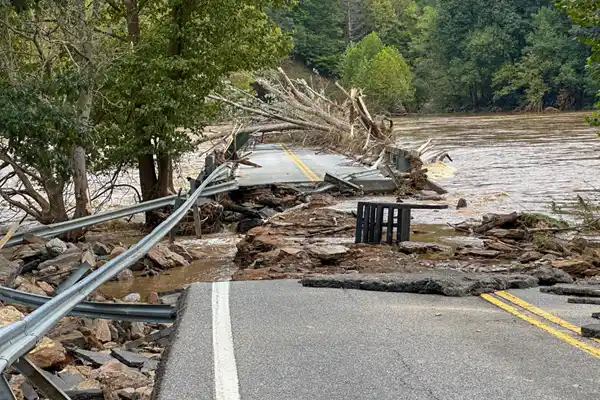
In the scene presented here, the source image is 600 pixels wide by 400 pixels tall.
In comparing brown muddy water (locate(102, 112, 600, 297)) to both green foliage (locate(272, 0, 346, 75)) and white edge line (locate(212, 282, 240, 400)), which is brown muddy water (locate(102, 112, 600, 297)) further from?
green foliage (locate(272, 0, 346, 75))

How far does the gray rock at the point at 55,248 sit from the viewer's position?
45.1 feet

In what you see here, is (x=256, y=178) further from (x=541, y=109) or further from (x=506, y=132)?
(x=541, y=109)

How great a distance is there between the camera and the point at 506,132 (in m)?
53.5

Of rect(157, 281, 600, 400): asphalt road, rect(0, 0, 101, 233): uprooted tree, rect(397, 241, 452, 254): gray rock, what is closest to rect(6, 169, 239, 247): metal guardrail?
rect(0, 0, 101, 233): uprooted tree

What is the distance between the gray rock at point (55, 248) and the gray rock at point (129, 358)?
6594mm

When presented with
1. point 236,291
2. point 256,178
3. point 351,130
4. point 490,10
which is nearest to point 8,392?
point 236,291

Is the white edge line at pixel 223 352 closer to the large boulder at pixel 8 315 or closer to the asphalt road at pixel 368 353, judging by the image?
A: the asphalt road at pixel 368 353

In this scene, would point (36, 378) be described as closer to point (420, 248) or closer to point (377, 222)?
point (420, 248)

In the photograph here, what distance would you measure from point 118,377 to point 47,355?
65cm

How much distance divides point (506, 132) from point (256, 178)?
33.0 metres

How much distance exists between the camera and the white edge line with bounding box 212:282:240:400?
5.49m

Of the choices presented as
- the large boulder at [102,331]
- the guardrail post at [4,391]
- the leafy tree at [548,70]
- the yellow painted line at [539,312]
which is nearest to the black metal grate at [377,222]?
the yellow painted line at [539,312]

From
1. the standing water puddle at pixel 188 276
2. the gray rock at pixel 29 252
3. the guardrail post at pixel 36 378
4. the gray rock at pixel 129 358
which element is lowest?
the standing water puddle at pixel 188 276

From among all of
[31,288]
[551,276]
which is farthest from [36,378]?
[551,276]
